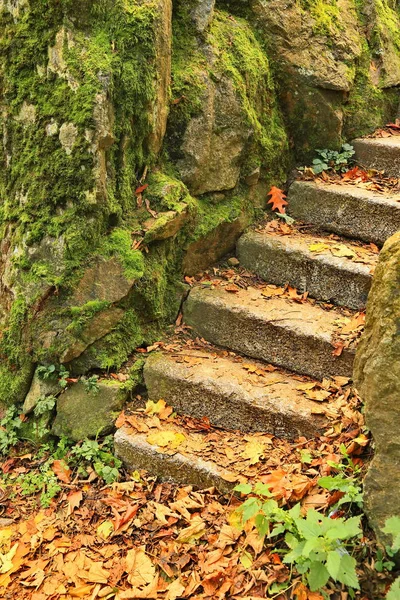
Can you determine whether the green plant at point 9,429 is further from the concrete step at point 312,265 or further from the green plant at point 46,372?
the concrete step at point 312,265

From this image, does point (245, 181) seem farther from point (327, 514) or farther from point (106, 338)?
point (327, 514)

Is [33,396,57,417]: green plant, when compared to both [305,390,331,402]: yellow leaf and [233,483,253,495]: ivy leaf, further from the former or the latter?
[305,390,331,402]: yellow leaf

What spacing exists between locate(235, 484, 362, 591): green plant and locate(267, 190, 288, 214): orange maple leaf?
260cm

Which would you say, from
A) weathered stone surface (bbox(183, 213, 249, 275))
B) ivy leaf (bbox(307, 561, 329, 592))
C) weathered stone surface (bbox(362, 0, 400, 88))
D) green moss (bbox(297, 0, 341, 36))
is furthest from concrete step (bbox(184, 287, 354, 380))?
weathered stone surface (bbox(362, 0, 400, 88))

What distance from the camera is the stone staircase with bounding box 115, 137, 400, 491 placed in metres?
3.25

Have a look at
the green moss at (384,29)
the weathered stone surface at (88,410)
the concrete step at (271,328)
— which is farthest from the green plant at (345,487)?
the green moss at (384,29)

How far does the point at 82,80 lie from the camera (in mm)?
3295

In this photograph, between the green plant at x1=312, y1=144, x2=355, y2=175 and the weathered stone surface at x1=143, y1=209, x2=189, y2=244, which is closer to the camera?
the weathered stone surface at x1=143, y1=209, x2=189, y2=244

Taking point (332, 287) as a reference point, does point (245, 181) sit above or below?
above

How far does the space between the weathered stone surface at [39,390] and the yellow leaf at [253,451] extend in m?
1.38

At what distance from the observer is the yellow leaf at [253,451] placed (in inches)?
122

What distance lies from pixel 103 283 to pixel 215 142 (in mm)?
1496

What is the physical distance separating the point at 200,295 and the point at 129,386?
35.6 inches

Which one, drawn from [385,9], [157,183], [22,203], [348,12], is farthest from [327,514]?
[385,9]
